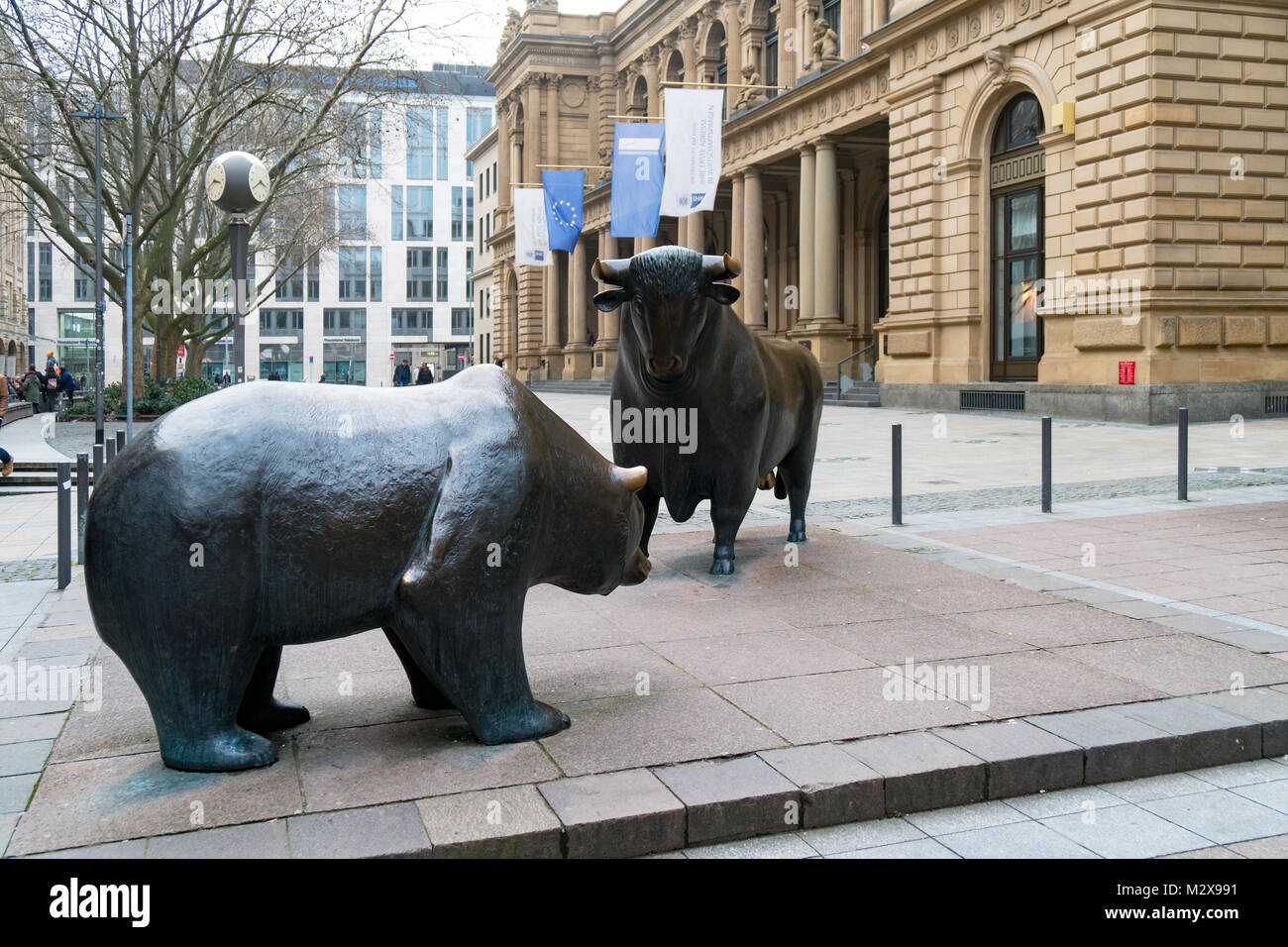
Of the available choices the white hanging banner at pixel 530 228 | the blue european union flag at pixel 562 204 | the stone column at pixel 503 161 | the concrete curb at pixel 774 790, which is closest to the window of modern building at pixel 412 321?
the stone column at pixel 503 161

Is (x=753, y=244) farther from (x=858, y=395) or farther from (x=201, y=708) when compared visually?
(x=201, y=708)

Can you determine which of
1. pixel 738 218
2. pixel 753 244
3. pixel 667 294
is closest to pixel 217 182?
pixel 667 294

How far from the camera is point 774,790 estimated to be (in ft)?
12.1

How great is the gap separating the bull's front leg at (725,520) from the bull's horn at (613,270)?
1.69 metres

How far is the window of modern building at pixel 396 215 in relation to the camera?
308 ft

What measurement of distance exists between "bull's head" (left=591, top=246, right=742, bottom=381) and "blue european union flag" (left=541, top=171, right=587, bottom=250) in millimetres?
27135

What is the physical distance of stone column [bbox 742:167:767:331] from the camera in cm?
3869

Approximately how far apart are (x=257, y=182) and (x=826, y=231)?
24.8 m

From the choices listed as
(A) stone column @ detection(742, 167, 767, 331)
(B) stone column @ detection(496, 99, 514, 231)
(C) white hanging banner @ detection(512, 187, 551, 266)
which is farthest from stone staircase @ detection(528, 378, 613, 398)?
(B) stone column @ detection(496, 99, 514, 231)

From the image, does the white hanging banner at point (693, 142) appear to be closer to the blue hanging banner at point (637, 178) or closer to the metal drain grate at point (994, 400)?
A: the blue hanging banner at point (637, 178)

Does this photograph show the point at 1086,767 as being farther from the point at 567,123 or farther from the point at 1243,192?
the point at 567,123

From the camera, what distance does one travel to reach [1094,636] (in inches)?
228

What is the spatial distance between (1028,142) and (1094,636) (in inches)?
877

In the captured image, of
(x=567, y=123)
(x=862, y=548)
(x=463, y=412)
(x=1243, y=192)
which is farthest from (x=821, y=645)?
(x=567, y=123)
